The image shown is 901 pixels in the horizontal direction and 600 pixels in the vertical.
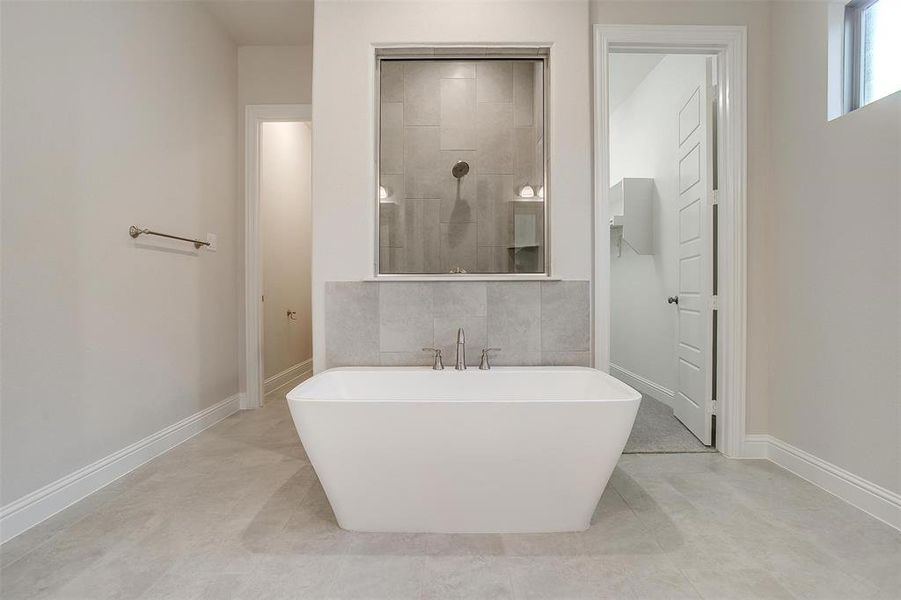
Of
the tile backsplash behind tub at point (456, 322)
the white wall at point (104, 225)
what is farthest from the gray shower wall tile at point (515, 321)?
the white wall at point (104, 225)

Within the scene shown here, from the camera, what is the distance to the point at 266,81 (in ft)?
10.5

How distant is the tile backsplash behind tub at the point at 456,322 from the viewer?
2.18 m

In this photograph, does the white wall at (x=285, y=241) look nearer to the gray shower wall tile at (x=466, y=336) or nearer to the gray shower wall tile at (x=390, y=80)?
the gray shower wall tile at (x=390, y=80)

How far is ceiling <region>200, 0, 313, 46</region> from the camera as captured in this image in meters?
2.71

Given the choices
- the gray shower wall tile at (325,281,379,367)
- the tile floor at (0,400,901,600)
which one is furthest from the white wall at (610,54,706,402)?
the gray shower wall tile at (325,281,379,367)

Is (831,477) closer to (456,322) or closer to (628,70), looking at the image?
(456,322)

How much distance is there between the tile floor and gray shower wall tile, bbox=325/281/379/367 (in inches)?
23.6

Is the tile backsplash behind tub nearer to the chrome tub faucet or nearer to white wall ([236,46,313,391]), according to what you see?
the chrome tub faucet

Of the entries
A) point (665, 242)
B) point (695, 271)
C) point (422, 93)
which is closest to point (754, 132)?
point (695, 271)

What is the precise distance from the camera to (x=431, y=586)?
128cm

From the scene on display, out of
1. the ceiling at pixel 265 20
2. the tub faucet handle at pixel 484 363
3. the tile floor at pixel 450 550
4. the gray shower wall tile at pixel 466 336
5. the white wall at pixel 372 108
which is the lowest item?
the tile floor at pixel 450 550

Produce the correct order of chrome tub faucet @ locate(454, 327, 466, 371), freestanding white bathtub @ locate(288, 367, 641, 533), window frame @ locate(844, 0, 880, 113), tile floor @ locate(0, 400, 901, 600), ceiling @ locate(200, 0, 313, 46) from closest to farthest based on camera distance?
tile floor @ locate(0, 400, 901, 600)
freestanding white bathtub @ locate(288, 367, 641, 533)
window frame @ locate(844, 0, 880, 113)
chrome tub faucet @ locate(454, 327, 466, 371)
ceiling @ locate(200, 0, 313, 46)

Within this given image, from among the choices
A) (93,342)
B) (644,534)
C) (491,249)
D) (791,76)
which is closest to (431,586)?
(644,534)

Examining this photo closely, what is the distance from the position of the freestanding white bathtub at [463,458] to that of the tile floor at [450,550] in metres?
0.08
